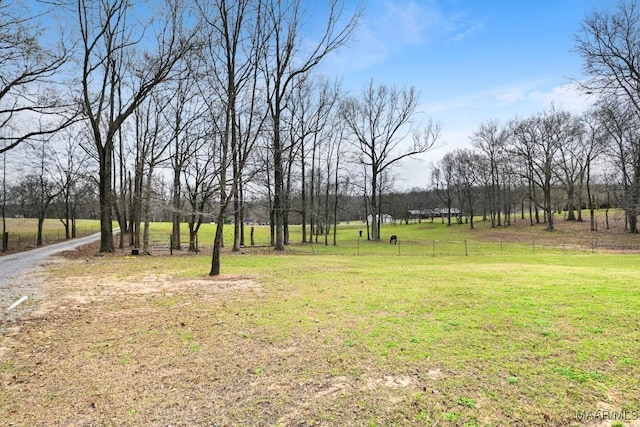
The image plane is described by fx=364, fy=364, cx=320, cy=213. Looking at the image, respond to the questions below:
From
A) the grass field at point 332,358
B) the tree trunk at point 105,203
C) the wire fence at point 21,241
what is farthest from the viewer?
the wire fence at point 21,241

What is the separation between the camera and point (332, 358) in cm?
497

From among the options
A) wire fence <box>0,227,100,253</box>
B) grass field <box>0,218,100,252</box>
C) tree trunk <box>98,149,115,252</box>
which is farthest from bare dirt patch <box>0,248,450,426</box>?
grass field <box>0,218,100,252</box>

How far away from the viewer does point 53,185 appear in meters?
34.8

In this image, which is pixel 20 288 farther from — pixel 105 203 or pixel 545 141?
pixel 545 141

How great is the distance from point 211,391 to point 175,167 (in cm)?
2134

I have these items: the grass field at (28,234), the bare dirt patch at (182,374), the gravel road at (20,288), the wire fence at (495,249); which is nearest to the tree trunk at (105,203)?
the gravel road at (20,288)

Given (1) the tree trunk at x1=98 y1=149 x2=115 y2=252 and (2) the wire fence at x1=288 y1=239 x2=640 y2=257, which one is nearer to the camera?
(1) the tree trunk at x1=98 y1=149 x2=115 y2=252

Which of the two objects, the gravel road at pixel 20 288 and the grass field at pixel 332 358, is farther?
the gravel road at pixel 20 288

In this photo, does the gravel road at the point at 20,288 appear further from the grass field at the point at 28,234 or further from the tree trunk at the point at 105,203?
the grass field at the point at 28,234

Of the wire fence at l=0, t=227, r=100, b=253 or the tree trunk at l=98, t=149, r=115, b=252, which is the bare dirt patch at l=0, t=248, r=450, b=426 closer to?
the tree trunk at l=98, t=149, r=115, b=252

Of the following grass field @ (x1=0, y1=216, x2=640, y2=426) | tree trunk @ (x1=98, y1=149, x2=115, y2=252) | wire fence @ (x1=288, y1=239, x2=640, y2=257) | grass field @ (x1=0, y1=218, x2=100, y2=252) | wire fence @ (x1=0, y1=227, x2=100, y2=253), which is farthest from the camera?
grass field @ (x1=0, y1=218, x2=100, y2=252)

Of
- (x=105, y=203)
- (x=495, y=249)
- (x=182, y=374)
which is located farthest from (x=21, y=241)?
(x=495, y=249)

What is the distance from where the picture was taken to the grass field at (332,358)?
12.0ft

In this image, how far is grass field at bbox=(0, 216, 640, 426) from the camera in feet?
12.0
